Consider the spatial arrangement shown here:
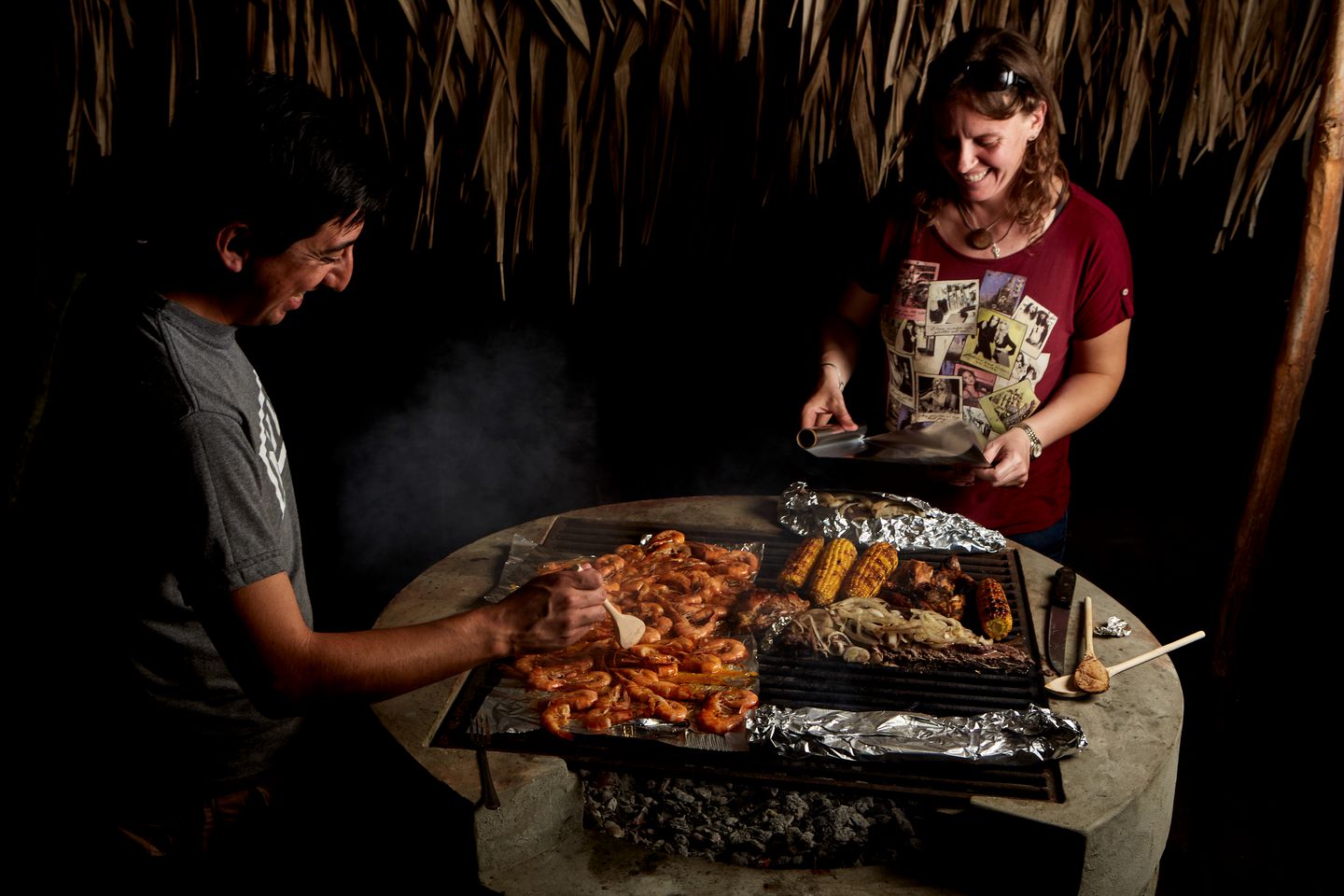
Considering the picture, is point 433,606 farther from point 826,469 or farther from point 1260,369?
point 1260,369

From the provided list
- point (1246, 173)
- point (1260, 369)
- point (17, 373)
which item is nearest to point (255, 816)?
point (17, 373)

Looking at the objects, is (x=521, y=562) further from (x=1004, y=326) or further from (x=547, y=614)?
(x=1004, y=326)

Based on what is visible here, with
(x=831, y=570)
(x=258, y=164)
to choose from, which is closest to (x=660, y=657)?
(x=831, y=570)

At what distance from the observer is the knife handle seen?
108 inches

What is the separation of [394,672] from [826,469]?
3.57 metres

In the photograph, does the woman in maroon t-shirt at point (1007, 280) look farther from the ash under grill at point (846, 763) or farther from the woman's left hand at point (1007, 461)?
the ash under grill at point (846, 763)

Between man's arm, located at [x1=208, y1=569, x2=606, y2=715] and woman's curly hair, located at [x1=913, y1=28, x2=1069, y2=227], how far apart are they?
1.85m

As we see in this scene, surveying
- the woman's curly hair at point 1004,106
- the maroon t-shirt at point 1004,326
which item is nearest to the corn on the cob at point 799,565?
the maroon t-shirt at point 1004,326

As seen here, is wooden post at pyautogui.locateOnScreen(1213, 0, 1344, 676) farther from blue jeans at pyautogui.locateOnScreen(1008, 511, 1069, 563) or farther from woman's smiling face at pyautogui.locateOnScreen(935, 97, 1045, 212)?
woman's smiling face at pyautogui.locateOnScreen(935, 97, 1045, 212)

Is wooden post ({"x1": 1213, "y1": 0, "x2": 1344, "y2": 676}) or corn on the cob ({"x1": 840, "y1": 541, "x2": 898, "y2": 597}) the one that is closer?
corn on the cob ({"x1": 840, "y1": 541, "x2": 898, "y2": 597})

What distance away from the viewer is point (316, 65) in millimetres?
3629

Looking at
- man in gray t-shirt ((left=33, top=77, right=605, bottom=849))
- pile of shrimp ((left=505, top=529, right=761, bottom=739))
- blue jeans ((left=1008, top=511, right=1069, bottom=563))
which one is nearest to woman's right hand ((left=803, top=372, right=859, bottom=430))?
pile of shrimp ((left=505, top=529, right=761, bottom=739))

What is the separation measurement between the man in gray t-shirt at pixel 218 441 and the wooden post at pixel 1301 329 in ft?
11.5

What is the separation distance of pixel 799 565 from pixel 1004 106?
148 cm
